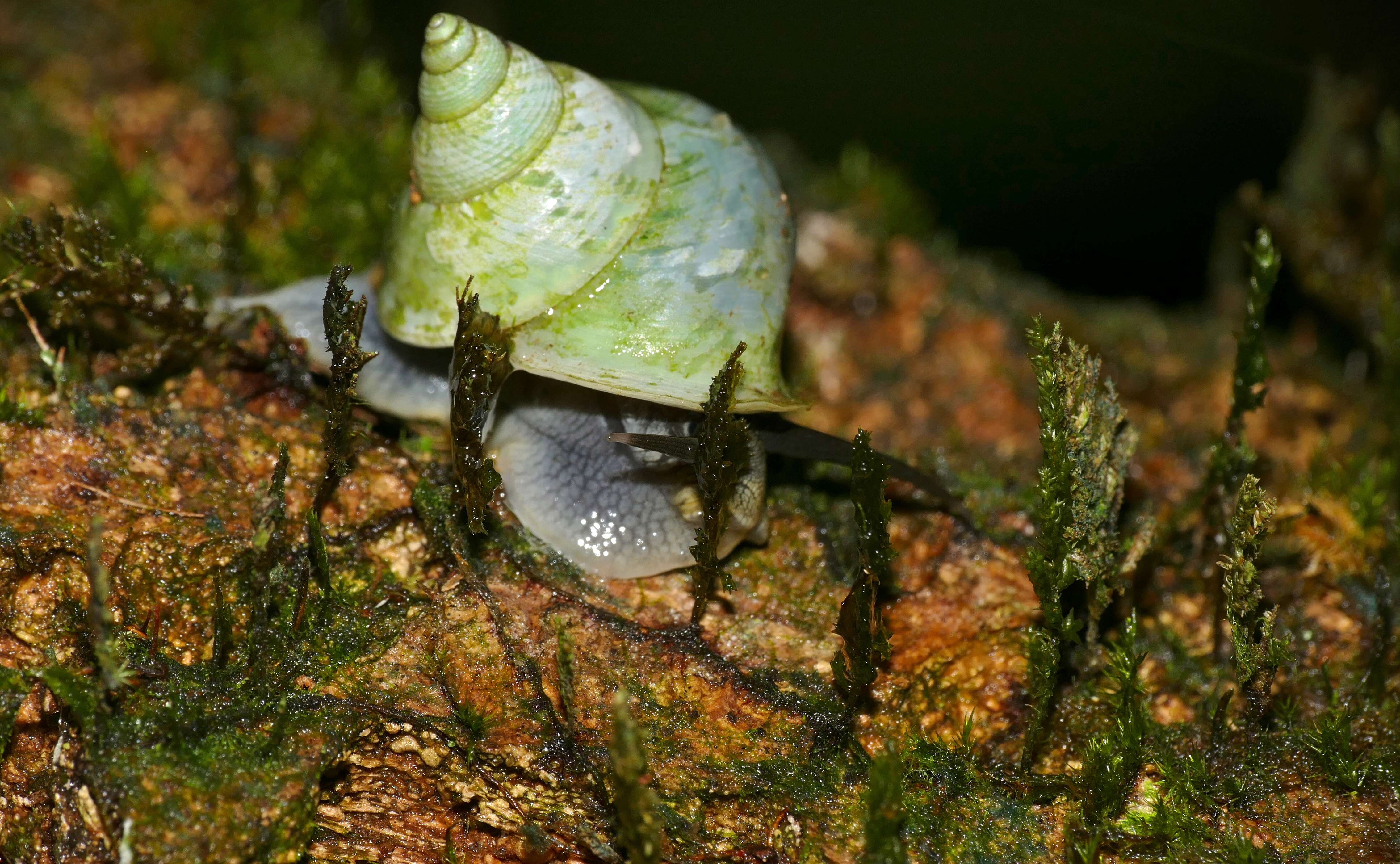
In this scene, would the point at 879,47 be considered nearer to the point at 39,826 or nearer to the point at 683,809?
the point at 683,809

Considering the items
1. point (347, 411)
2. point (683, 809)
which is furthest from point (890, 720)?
point (347, 411)

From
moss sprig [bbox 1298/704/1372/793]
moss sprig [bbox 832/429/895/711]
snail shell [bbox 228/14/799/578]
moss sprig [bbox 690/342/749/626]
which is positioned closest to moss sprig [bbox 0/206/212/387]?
snail shell [bbox 228/14/799/578]

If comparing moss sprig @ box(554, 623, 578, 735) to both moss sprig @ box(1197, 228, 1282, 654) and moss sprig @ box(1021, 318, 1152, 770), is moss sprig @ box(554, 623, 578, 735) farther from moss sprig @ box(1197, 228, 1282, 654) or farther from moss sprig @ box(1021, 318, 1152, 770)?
moss sprig @ box(1197, 228, 1282, 654)

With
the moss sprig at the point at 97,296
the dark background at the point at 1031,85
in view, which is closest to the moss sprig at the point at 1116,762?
the moss sprig at the point at 97,296

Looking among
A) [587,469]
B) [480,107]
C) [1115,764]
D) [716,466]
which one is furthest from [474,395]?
[1115,764]

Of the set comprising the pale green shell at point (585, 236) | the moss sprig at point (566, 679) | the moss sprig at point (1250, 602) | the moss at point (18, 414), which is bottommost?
the moss sprig at point (566, 679)

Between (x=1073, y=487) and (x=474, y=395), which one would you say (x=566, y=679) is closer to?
(x=474, y=395)

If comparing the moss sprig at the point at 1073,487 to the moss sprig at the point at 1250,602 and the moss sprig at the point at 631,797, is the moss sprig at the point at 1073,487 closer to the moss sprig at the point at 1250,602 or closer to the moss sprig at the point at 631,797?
the moss sprig at the point at 1250,602
